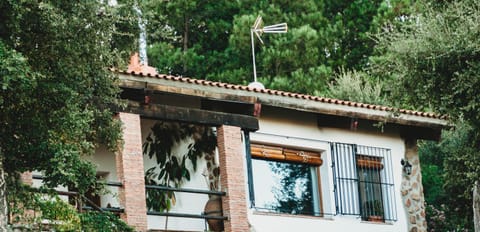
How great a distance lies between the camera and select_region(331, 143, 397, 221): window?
1858cm

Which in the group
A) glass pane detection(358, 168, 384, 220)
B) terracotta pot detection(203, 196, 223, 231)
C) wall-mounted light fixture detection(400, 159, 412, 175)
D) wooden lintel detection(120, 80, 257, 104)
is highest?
wooden lintel detection(120, 80, 257, 104)

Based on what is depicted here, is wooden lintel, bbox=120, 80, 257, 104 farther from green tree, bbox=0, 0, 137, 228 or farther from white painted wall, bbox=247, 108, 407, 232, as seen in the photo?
green tree, bbox=0, 0, 137, 228

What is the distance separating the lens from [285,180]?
18312 millimetres

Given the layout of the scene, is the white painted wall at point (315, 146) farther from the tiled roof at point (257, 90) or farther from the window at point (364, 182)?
the tiled roof at point (257, 90)

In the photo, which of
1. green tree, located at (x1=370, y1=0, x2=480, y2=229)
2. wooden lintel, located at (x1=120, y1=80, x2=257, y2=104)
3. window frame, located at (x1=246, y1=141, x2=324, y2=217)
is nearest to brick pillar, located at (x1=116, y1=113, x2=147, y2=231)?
wooden lintel, located at (x1=120, y1=80, x2=257, y2=104)

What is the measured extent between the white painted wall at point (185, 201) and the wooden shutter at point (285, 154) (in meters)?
1.13

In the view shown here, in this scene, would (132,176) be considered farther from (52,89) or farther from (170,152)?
(52,89)

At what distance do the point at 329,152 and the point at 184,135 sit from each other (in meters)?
3.01

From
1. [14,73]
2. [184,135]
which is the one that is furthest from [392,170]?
[14,73]

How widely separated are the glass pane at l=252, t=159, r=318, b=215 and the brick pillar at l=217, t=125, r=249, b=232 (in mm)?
1596

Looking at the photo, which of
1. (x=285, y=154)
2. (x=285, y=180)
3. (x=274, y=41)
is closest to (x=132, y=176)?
(x=285, y=154)

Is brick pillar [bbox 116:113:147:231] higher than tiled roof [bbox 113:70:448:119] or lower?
lower

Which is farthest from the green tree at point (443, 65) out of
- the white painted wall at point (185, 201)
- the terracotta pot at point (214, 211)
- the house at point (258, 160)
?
the white painted wall at point (185, 201)

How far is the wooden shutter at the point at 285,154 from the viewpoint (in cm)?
1775
